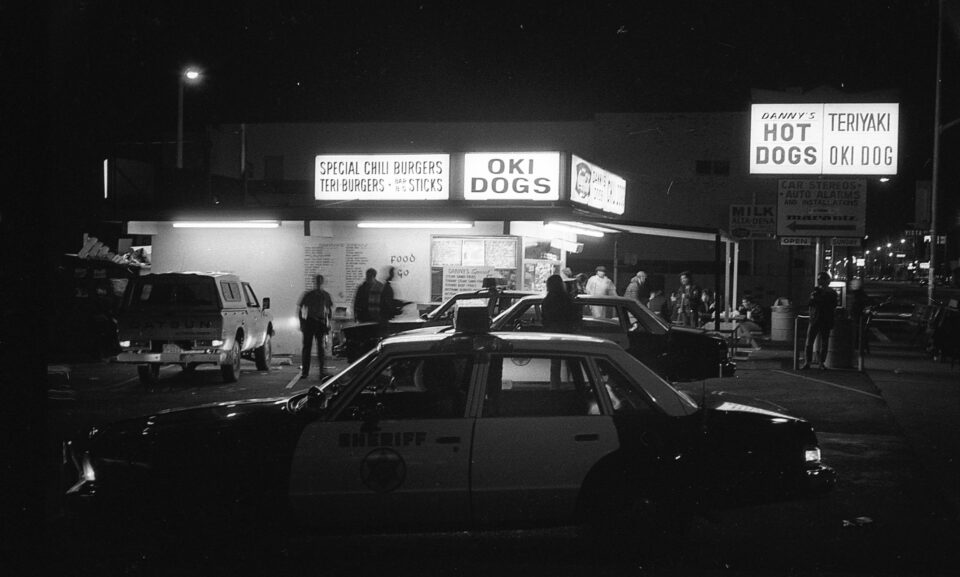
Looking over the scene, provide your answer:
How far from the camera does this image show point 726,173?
135 ft

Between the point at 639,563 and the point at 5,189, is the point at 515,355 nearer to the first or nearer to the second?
the point at 639,563

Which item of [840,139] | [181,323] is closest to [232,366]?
[181,323]

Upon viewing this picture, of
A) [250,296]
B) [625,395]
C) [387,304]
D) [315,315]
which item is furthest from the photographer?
[250,296]

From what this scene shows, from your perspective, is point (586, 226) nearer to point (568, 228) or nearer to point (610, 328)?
point (568, 228)

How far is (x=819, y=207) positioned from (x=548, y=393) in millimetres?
13207

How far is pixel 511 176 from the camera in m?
18.3

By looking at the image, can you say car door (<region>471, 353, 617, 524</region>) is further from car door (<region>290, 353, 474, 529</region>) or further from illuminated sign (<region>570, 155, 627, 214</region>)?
illuminated sign (<region>570, 155, 627, 214</region>)

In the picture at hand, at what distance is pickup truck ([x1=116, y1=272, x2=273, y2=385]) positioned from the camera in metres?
14.7

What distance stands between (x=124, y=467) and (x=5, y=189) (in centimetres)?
Result: 259

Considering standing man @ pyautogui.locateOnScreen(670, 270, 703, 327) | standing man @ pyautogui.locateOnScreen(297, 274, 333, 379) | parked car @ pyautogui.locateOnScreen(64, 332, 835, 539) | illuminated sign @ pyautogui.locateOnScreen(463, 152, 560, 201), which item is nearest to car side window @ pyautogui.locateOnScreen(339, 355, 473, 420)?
parked car @ pyautogui.locateOnScreen(64, 332, 835, 539)

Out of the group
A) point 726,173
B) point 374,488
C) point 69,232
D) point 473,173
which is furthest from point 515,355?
point 726,173

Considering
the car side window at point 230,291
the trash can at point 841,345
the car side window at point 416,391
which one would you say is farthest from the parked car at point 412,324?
the car side window at point 416,391

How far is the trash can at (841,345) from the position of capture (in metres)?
17.1

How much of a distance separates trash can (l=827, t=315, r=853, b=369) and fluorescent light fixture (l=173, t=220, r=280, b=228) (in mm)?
11121
